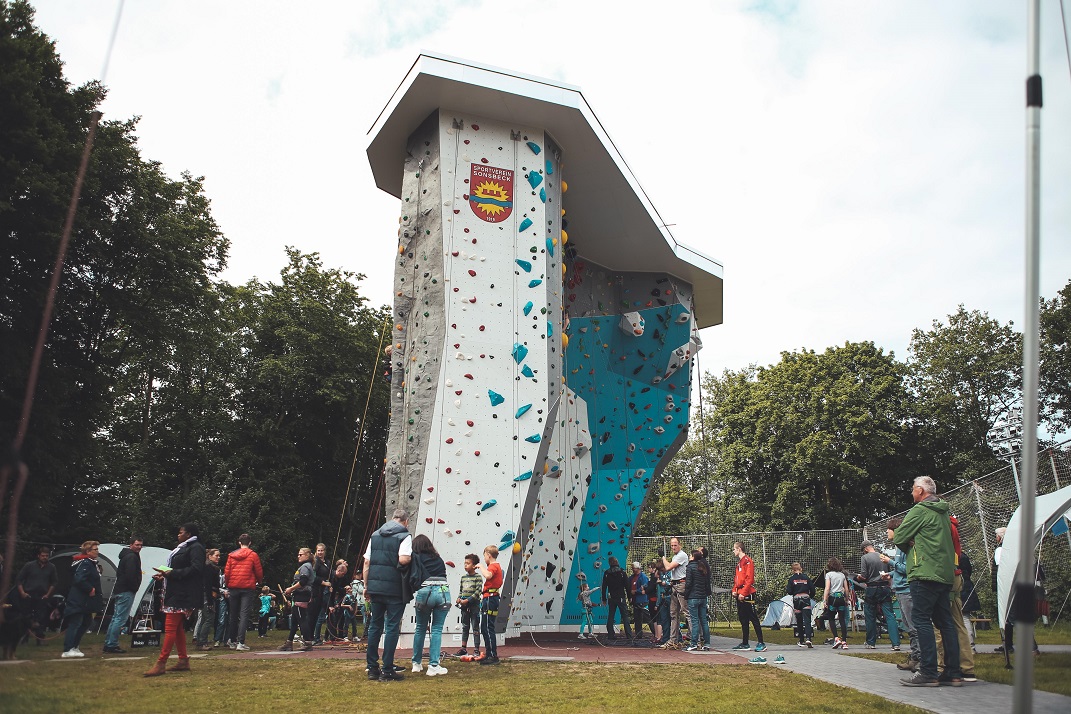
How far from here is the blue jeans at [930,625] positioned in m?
7.43

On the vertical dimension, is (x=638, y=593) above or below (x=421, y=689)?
above

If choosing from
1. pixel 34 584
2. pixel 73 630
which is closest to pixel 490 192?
pixel 73 630

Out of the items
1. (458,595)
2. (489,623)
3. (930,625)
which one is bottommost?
(489,623)

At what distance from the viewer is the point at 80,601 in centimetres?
1108

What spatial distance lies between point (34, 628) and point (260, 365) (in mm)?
16557

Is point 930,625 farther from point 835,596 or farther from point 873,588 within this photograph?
point 835,596

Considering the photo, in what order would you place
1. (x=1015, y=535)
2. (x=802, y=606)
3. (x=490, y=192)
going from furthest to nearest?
1. (x=802, y=606)
2. (x=490, y=192)
3. (x=1015, y=535)

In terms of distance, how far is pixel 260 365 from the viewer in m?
28.7

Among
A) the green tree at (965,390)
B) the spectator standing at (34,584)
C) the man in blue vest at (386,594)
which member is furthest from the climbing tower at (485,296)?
the green tree at (965,390)

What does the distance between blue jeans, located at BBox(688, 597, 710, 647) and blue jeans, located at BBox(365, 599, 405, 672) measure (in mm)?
5553

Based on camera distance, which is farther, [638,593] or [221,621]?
[638,593]

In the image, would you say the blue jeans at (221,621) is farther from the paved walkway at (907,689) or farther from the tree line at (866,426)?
the tree line at (866,426)

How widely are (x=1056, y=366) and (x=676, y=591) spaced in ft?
64.3

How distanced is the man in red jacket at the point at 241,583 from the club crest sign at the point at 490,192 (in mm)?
6532
